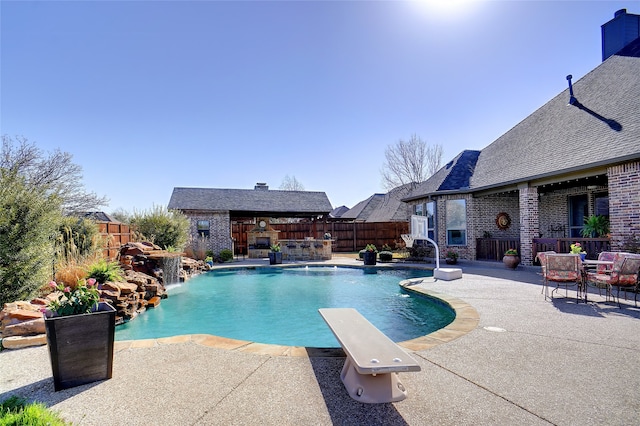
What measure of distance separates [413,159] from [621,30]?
1795 centimetres

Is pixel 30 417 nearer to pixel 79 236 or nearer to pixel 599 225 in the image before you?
pixel 79 236

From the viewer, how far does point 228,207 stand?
61.2 feet

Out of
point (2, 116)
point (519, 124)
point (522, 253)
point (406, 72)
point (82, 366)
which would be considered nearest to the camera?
point (82, 366)

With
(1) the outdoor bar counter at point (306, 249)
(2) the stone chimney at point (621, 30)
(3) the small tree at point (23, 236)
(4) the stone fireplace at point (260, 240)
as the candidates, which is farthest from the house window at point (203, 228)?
(2) the stone chimney at point (621, 30)

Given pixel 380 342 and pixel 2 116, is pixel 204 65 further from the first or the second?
pixel 380 342

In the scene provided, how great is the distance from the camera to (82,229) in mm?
8484

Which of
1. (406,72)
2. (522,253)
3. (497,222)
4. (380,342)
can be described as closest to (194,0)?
(406,72)

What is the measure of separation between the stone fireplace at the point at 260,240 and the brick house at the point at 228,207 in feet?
0.82

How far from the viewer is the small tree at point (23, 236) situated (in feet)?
16.0

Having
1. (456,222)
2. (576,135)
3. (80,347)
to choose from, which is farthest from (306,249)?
(80,347)

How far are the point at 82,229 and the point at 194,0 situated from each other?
6.47 meters

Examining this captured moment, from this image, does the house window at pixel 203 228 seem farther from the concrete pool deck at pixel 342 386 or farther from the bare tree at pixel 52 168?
the concrete pool deck at pixel 342 386

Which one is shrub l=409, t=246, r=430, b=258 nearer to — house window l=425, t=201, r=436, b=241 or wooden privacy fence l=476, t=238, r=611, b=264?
house window l=425, t=201, r=436, b=241

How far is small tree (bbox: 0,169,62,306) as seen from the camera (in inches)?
192
